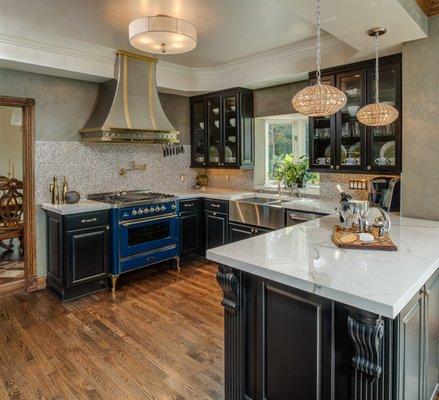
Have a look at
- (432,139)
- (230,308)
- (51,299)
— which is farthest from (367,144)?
(51,299)

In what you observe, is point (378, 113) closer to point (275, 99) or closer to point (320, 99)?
point (320, 99)

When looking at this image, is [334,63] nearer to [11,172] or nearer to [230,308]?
[230,308]

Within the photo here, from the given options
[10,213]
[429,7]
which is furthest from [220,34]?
[10,213]

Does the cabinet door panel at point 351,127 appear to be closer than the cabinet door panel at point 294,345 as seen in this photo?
No

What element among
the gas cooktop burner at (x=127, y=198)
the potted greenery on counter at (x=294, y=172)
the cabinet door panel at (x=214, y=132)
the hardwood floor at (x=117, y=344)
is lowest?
the hardwood floor at (x=117, y=344)

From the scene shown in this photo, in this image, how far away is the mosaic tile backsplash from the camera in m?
4.21

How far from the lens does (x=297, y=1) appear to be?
88.3 inches

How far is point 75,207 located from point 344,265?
3012 mm

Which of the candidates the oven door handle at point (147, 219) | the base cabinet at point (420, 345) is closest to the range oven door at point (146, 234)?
the oven door handle at point (147, 219)

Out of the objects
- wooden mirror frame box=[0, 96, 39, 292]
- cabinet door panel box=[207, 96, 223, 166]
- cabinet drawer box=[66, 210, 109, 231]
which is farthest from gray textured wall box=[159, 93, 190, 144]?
cabinet drawer box=[66, 210, 109, 231]

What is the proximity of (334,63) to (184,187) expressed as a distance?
9.64 feet

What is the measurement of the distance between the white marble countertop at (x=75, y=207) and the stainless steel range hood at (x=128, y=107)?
76cm

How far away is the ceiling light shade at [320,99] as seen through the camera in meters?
2.02

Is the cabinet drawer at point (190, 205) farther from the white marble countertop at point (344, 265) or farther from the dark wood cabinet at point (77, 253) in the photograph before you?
A: the white marble countertop at point (344, 265)
